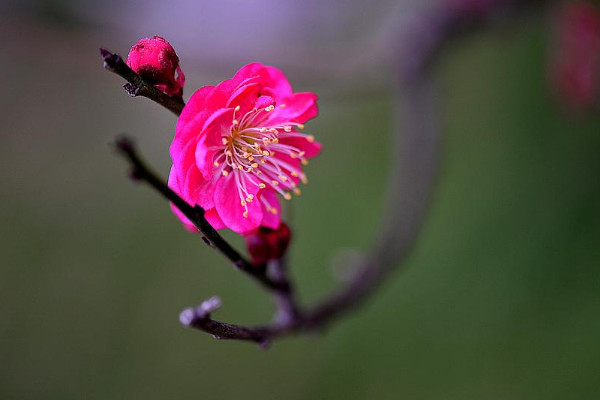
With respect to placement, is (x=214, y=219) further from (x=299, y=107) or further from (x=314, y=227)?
(x=314, y=227)

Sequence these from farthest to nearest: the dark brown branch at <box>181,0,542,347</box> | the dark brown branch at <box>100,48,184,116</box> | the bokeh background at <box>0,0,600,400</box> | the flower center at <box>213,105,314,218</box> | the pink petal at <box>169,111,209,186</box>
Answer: the bokeh background at <box>0,0,600,400</box>
the dark brown branch at <box>181,0,542,347</box>
the flower center at <box>213,105,314,218</box>
the pink petal at <box>169,111,209,186</box>
the dark brown branch at <box>100,48,184,116</box>

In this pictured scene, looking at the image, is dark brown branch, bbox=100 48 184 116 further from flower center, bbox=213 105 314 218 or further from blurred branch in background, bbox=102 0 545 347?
flower center, bbox=213 105 314 218

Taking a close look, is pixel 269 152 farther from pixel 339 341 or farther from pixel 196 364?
pixel 196 364

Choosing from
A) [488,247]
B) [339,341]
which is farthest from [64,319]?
[488,247]

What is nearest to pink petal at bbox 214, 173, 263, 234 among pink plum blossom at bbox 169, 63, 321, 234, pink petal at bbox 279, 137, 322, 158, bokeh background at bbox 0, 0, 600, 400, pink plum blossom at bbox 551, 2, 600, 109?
pink plum blossom at bbox 169, 63, 321, 234

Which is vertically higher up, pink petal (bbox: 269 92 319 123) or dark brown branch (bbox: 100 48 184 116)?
pink petal (bbox: 269 92 319 123)

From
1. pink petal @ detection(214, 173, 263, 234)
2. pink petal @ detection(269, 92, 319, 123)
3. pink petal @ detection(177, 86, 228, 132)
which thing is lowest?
pink petal @ detection(214, 173, 263, 234)

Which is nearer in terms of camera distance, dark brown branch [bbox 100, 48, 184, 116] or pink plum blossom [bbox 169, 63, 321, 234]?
dark brown branch [bbox 100, 48, 184, 116]
